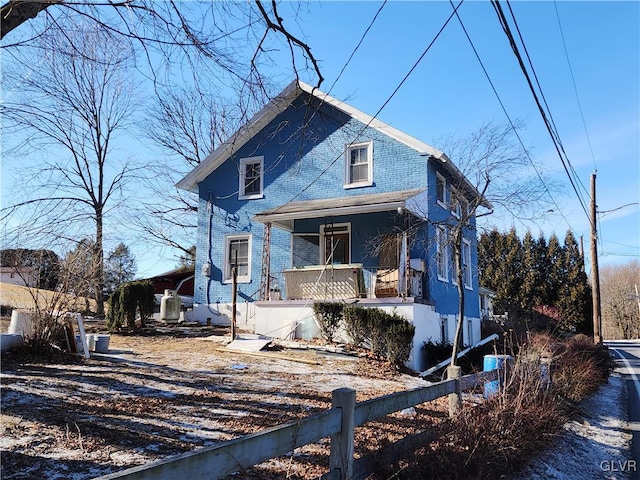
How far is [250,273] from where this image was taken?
19172 mm

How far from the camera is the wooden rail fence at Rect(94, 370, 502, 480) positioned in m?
2.47

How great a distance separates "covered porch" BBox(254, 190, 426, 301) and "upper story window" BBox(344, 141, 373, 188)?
2.96 feet

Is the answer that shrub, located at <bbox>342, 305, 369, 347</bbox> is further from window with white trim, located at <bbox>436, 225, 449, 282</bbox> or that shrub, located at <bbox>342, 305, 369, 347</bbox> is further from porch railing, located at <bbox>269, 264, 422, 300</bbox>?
window with white trim, located at <bbox>436, 225, 449, 282</bbox>

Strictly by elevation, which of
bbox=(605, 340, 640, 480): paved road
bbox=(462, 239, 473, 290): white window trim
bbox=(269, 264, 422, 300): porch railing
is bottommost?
bbox=(605, 340, 640, 480): paved road

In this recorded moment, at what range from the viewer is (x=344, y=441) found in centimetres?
383

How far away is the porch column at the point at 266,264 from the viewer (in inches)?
682

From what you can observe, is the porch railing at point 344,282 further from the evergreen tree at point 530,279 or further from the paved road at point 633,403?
the evergreen tree at point 530,279

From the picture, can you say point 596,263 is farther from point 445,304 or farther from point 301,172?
point 301,172

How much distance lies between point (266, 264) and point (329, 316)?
175 inches

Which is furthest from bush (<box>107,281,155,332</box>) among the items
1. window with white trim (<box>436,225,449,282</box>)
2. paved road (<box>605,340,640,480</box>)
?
paved road (<box>605,340,640,480</box>)

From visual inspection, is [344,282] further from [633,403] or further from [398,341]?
[633,403]

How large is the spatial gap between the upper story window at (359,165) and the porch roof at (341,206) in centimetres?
73

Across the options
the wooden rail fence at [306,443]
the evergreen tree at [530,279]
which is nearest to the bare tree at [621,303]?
the evergreen tree at [530,279]

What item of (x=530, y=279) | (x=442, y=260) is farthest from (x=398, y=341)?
(x=530, y=279)
